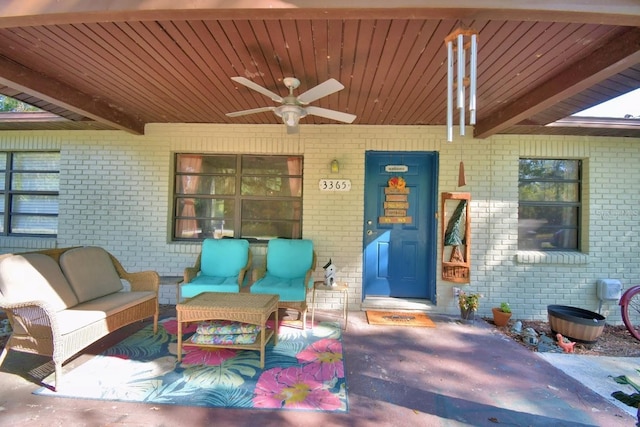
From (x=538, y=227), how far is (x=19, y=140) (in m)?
7.72

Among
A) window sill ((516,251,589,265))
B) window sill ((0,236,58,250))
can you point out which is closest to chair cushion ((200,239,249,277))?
window sill ((0,236,58,250))

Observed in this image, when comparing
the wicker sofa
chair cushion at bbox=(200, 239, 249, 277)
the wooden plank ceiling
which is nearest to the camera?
the wooden plank ceiling

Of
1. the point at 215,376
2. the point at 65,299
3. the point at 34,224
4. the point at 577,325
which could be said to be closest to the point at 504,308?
the point at 577,325

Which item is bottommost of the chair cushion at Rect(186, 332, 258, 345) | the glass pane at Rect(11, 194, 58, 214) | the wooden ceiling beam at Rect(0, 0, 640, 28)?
the chair cushion at Rect(186, 332, 258, 345)

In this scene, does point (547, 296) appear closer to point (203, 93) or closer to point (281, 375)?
point (281, 375)

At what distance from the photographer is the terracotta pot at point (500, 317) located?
3865mm

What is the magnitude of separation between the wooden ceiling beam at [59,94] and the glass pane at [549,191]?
18.0 ft

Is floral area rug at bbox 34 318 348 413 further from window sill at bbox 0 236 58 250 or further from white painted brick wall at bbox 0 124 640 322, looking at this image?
window sill at bbox 0 236 58 250

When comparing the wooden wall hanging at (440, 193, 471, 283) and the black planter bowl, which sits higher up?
the wooden wall hanging at (440, 193, 471, 283)

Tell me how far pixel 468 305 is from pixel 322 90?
3.19 metres

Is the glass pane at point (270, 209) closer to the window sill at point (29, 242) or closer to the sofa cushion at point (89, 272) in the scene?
the sofa cushion at point (89, 272)

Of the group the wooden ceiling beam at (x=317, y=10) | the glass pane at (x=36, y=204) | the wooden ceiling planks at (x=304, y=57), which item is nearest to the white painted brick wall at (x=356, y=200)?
the glass pane at (x=36, y=204)

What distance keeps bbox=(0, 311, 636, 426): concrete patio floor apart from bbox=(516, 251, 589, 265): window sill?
146 cm

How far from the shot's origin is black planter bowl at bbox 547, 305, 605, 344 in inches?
131
